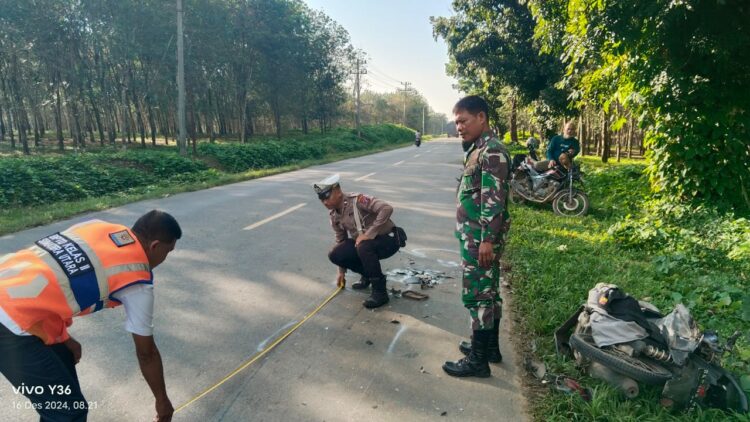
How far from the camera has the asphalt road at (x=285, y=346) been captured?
2.76 meters

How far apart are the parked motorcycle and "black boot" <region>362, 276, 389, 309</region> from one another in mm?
5266

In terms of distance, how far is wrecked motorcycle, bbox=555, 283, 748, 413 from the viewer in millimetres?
2646

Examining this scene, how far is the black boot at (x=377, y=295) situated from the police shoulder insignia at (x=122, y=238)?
2682mm

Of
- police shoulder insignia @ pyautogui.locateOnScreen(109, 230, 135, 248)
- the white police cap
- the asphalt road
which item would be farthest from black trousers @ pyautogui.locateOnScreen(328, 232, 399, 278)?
police shoulder insignia @ pyautogui.locateOnScreen(109, 230, 135, 248)

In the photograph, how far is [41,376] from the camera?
1.80 m

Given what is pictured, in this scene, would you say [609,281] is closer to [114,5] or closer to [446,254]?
[446,254]

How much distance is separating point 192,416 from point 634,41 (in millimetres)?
7166

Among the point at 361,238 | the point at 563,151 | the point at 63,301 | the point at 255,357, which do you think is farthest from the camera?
the point at 563,151

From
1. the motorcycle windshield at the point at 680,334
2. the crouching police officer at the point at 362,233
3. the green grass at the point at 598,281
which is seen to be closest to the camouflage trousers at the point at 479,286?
the green grass at the point at 598,281

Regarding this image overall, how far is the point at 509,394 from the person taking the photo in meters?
2.96

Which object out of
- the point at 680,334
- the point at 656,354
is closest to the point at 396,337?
the point at 656,354

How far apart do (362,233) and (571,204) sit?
5887 millimetres

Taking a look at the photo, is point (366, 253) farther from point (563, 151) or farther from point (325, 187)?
point (563, 151)

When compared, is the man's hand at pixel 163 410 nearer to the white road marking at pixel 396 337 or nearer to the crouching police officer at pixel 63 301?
the crouching police officer at pixel 63 301
